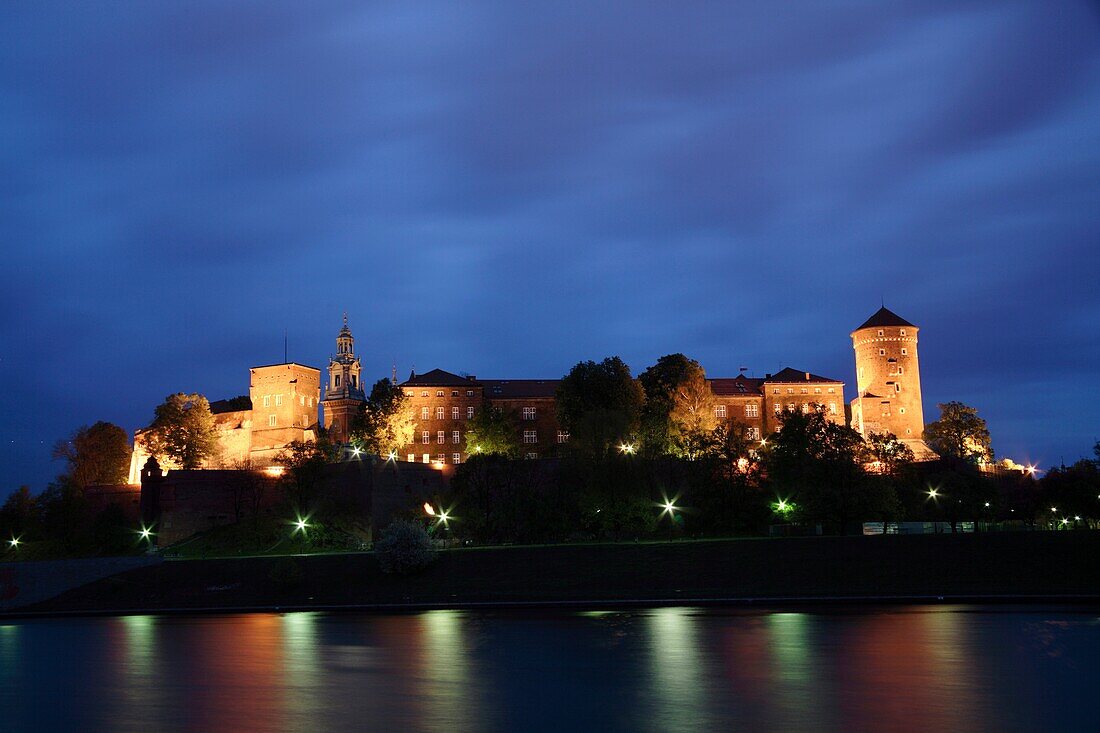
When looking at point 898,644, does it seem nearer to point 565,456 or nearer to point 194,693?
point 194,693

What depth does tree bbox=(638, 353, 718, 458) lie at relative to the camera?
65438mm

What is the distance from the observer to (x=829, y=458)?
52.4 meters

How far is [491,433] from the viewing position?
271 feet

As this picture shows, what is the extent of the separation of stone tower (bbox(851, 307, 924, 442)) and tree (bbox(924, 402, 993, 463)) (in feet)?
8.38

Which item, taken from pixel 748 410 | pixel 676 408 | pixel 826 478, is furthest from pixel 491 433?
pixel 826 478

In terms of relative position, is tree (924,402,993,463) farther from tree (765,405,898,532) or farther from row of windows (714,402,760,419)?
tree (765,405,898,532)

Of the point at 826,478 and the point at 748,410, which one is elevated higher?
the point at 748,410

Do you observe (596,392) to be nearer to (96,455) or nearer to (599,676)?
(96,455)

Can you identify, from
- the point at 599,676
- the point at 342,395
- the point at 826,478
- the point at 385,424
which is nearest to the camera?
the point at 599,676

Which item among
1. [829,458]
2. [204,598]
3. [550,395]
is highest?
[550,395]

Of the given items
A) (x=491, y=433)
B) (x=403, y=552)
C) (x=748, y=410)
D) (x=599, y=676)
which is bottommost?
(x=599, y=676)

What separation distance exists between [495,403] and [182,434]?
3080 cm

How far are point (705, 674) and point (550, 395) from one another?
266 feet

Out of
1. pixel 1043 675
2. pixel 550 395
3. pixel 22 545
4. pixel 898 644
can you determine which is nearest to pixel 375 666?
pixel 898 644
